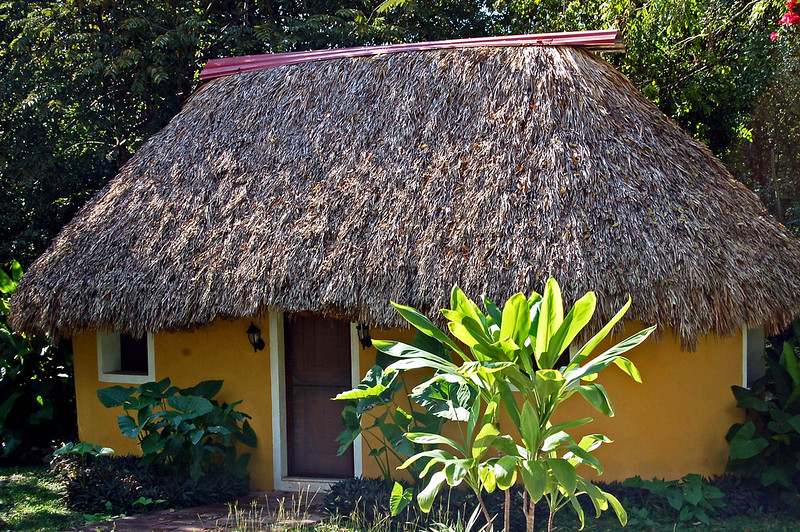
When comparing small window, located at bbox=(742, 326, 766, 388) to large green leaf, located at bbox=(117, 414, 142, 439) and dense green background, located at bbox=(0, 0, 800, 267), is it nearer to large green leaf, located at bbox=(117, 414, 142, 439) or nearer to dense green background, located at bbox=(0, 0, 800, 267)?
dense green background, located at bbox=(0, 0, 800, 267)

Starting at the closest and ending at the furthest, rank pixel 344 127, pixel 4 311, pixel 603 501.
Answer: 1. pixel 603 501
2. pixel 344 127
3. pixel 4 311

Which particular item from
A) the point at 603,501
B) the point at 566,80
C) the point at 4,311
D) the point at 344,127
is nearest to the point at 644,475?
the point at 603,501

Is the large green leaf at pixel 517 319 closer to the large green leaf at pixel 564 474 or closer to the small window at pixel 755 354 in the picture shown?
the large green leaf at pixel 564 474

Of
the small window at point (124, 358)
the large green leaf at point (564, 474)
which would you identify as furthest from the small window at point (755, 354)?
the small window at point (124, 358)

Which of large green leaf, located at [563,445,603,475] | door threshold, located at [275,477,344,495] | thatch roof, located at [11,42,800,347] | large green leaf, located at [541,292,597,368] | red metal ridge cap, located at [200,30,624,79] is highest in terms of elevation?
red metal ridge cap, located at [200,30,624,79]

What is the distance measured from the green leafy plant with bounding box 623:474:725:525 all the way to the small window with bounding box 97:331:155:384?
4.74 metres

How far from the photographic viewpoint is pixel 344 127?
7.16 metres

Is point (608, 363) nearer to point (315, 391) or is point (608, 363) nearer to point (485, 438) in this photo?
point (485, 438)

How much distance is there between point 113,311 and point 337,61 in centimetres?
346

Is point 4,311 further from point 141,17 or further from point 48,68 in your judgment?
point 141,17

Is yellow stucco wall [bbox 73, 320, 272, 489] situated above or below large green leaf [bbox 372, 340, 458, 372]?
below

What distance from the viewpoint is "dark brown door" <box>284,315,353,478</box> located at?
23.2ft

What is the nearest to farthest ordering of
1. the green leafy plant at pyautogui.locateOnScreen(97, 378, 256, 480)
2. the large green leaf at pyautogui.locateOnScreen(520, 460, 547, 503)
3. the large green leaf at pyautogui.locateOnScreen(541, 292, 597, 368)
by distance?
1. the large green leaf at pyautogui.locateOnScreen(520, 460, 547, 503)
2. the large green leaf at pyautogui.locateOnScreen(541, 292, 597, 368)
3. the green leafy plant at pyautogui.locateOnScreen(97, 378, 256, 480)

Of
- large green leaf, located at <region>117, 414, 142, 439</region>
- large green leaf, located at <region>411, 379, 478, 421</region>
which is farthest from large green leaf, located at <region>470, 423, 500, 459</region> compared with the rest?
large green leaf, located at <region>117, 414, 142, 439</region>
